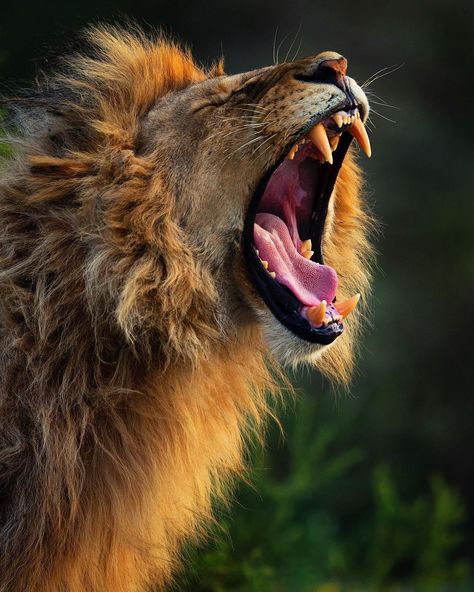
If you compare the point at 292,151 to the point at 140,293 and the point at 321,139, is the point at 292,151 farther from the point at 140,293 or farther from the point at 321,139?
the point at 140,293

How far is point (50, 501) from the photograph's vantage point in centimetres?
246

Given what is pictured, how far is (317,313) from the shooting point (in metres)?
2.64

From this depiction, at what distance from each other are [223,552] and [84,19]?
3.59 meters

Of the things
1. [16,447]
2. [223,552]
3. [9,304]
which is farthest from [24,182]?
[223,552]

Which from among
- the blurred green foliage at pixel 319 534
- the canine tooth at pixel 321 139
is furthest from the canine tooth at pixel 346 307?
the blurred green foliage at pixel 319 534

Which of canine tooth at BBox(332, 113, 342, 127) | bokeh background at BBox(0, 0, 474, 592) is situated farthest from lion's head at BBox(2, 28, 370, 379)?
bokeh background at BBox(0, 0, 474, 592)

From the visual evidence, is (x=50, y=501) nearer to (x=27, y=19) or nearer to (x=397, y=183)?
(x=27, y=19)

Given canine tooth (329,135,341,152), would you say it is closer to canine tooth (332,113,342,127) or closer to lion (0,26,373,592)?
lion (0,26,373,592)

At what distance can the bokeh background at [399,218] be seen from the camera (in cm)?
632

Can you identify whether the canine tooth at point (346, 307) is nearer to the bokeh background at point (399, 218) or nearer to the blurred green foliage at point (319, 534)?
the blurred green foliage at point (319, 534)

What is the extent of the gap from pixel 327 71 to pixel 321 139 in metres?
0.16

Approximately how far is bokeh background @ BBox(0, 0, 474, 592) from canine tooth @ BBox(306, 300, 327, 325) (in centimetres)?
311

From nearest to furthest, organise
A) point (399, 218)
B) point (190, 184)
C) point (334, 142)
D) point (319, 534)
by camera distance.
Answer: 1. point (190, 184)
2. point (334, 142)
3. point (319, 534)
4. point (399, 218)

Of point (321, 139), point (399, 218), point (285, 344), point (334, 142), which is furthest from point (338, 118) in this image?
point (399, 218)
